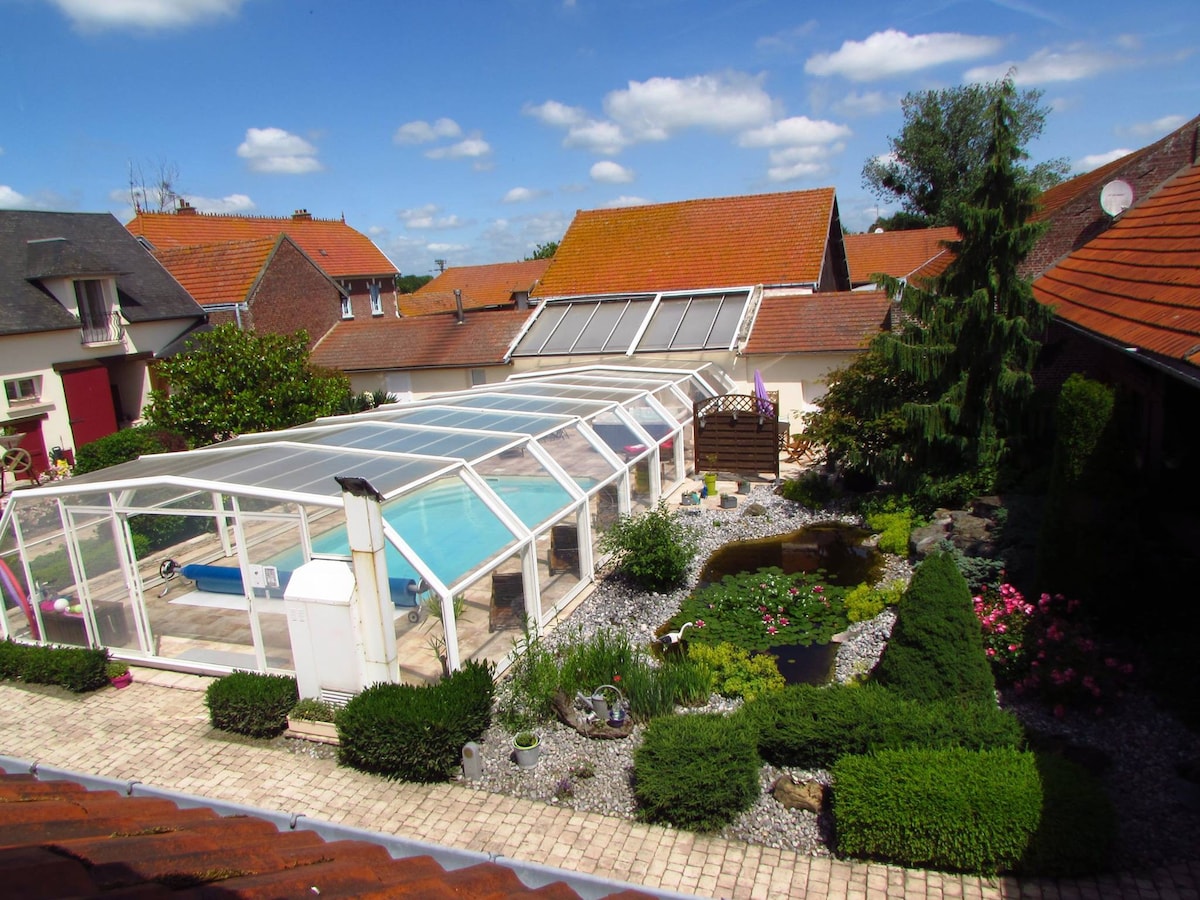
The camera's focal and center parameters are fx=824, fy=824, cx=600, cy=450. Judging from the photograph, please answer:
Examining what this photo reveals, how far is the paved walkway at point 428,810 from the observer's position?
648 cm

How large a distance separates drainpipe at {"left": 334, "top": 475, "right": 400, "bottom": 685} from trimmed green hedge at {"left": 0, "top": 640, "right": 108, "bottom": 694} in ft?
14.1

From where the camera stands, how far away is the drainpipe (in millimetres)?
8992

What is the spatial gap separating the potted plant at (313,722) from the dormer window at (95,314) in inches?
797

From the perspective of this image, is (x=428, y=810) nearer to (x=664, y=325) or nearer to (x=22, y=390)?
(x=664, y=325)

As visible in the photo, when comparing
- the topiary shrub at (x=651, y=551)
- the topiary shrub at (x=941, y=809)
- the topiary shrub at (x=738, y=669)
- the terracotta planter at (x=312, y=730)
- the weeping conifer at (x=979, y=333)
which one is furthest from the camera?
the weeping conifer at (x=979, y=333)

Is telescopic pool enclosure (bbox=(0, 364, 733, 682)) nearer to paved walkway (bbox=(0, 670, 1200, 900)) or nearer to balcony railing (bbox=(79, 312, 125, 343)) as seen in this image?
paved walkway (bbox=(0, 670, 1200, 900))

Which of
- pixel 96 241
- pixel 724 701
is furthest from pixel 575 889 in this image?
pixel 96 241

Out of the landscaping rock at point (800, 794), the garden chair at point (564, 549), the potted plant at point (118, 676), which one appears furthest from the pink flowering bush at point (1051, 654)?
the potted plant at point (118, 676)

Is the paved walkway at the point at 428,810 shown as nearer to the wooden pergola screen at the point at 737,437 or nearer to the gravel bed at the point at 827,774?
the gravel bed at the point at 827,774

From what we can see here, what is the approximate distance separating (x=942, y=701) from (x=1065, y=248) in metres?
14.8

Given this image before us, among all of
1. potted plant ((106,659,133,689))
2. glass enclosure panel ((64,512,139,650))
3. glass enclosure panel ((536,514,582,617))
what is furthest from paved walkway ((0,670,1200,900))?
glass enclosure panel ((536,514,582,617))

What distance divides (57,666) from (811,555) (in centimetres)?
1146

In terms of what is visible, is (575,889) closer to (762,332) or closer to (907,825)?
(907,825)

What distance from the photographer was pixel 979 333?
1395cm
